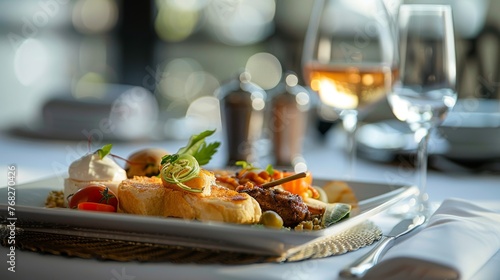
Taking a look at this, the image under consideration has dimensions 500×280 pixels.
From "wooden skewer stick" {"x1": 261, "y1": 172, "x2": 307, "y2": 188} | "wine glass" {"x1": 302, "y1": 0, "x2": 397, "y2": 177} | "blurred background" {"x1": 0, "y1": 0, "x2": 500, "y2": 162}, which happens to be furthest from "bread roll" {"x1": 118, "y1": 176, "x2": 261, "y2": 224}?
"blurred background" {"x1": 0, "y1": 0, "x2": 500, "y2": 162}

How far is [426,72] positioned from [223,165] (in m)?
0.85

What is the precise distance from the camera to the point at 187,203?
1133mm

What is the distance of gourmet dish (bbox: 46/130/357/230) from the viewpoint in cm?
112

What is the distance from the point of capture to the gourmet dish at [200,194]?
1.12m

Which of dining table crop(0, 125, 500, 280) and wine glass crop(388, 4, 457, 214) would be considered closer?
dining table crop(0, 125, 500, 280)

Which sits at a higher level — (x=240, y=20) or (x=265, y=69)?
(x=240, y=20)

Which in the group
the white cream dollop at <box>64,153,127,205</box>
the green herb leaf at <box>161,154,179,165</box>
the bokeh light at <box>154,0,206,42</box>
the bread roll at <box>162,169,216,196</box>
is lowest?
the white cream dollop at <box>64,153,127,205</box>

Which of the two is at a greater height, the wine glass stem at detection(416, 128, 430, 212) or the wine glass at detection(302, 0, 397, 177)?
the wine glass at detection(302, 0, 397, 177)

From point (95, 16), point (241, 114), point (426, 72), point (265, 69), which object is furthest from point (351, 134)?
point (95, 16)

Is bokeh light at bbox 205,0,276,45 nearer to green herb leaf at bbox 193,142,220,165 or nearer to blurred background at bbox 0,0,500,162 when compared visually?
blurred background at bbox 0,0,500,162

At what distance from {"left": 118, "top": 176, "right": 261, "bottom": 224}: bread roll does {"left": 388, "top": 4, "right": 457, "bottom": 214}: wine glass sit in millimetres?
579

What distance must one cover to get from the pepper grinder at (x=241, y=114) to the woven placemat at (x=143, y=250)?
→ 1.10 meters

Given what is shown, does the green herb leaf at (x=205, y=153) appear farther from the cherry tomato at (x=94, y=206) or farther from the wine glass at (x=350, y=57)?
the wine glass at (x=350, y=57)

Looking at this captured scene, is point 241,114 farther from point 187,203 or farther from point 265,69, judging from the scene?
point 265,69
